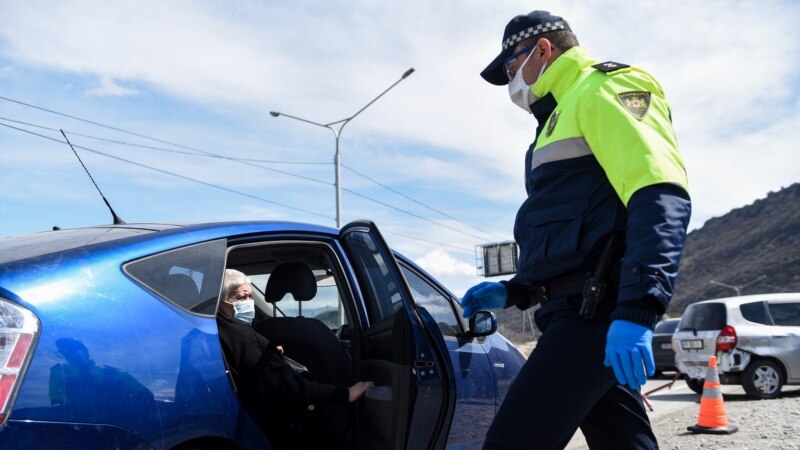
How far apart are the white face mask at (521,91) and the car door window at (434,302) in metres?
1.18

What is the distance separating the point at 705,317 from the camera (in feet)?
38.9

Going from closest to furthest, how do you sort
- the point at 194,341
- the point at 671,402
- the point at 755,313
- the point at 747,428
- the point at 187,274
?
1. the point at 194,341
2. the point at 187,274
3. the point at 747,428
4. the point at 671,402
5. the point at 755,313

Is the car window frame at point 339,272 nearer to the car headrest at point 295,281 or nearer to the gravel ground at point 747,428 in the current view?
the car headrest at point 295,281

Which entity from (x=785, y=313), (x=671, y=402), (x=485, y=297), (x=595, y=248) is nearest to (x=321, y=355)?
(x=485, y=297)

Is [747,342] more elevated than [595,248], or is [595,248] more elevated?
[595,248]

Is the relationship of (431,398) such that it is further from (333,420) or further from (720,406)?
(720,406)

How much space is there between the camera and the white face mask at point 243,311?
381cm

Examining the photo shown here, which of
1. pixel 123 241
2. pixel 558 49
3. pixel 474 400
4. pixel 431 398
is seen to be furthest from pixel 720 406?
pixel 123 241

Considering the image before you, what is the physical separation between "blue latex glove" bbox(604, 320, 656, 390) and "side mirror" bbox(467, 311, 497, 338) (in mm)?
1758

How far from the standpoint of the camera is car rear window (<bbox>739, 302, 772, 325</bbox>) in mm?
11609

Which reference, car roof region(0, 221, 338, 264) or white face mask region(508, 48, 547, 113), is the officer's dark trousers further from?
car roof region(0, 221, 338, 264)

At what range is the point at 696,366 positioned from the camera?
11.9 m

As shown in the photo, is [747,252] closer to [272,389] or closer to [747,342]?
[747,342]

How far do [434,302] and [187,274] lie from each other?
61.9 inches
